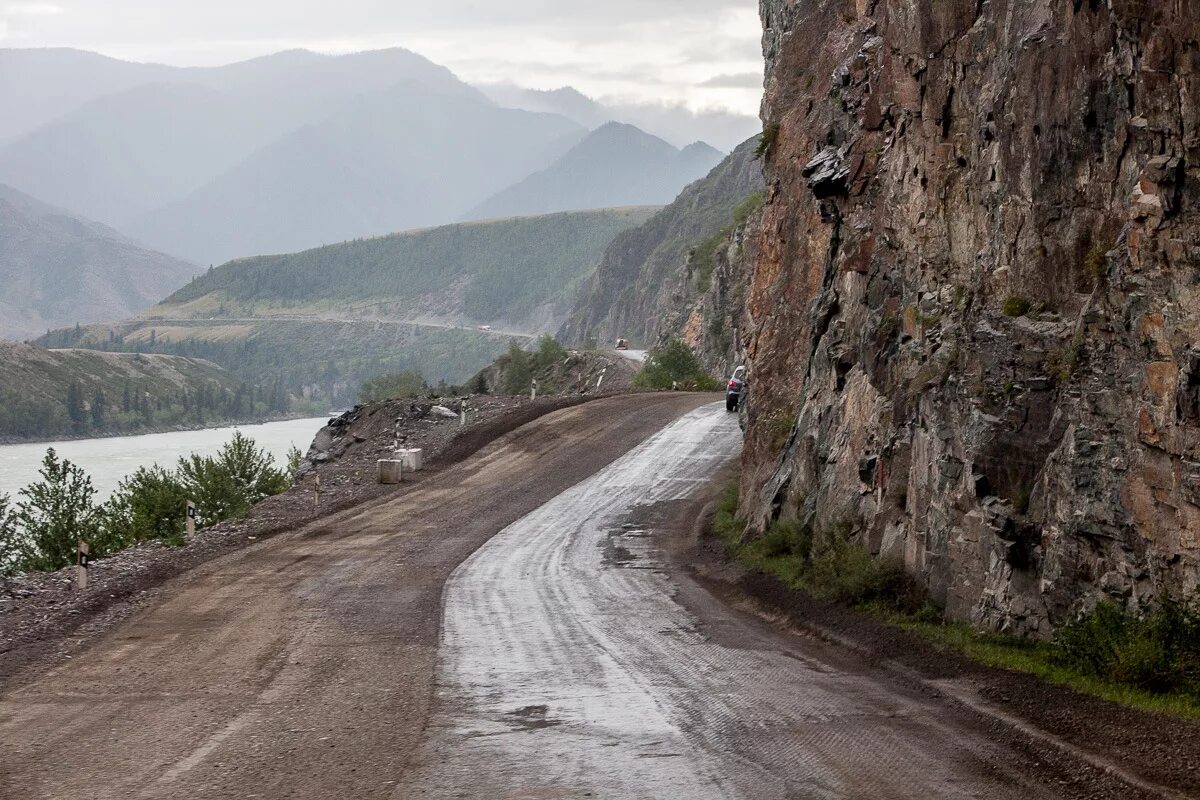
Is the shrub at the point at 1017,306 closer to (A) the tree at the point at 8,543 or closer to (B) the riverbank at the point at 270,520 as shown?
(B) the riverbank at the point at 270,520

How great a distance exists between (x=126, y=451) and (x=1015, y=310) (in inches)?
4578

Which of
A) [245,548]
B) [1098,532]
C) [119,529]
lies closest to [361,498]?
[245,548]

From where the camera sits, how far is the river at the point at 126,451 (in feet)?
297

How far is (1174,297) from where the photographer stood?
11.3 meters

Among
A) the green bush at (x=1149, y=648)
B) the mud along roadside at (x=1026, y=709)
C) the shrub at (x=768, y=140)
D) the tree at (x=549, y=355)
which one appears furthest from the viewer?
the tree at (x=549, y=355)

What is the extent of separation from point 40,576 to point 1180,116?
18775 mm

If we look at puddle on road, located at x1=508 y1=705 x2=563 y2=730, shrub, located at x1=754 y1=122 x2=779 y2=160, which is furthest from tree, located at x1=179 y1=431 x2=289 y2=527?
puddle on road, located at x1=508 y1=705 x2=563 y2=730

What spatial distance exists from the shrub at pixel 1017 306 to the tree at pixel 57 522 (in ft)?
83.9

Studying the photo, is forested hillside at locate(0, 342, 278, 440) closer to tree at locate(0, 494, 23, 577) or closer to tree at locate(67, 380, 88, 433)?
tree at locate(67, 380, 88, 433)

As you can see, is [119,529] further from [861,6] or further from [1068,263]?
[1068,263]

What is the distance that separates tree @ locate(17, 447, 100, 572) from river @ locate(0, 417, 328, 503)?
102ft

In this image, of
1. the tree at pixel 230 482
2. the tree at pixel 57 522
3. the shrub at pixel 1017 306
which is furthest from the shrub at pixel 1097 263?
the tree at pixel 57 522

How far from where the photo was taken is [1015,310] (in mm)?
14250

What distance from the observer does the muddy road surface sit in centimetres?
928
